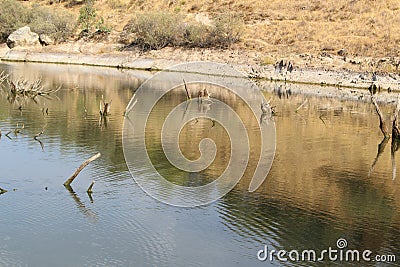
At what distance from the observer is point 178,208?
1528cm

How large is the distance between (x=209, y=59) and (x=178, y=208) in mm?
42904

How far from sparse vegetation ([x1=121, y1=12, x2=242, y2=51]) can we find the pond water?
3506 cm

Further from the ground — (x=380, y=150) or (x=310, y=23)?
(x=310, y=23)

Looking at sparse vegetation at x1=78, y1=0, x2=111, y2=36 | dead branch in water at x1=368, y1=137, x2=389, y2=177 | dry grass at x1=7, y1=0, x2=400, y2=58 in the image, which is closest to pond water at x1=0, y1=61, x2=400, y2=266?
dead branch in water at x1=368, y1=137, x2=389, y2=177

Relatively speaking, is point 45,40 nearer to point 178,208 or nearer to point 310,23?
point 310,23

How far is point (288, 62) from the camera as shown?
52750mm

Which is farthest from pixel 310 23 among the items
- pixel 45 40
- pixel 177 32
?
pixel 45 40

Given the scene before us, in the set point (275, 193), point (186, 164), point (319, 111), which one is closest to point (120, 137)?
point (186, 164)

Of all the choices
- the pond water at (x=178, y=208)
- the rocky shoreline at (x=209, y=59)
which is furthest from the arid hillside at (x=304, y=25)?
the pond water at (x=178, y=208)

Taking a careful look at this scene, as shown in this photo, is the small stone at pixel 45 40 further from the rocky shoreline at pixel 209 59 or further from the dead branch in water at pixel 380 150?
the dead branch in water at pixel 380 150

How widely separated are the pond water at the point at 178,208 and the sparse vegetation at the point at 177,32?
35056 mm

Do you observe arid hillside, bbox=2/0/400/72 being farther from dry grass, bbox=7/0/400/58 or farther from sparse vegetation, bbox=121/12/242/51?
sparse vegetation, bbox=121/12/242/51

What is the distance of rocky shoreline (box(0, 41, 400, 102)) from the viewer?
47.8 m

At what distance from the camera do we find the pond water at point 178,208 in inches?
488
